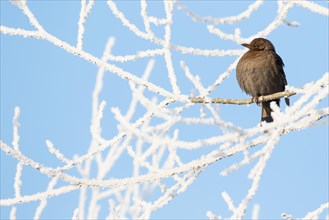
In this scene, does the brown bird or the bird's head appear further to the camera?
the bird's head

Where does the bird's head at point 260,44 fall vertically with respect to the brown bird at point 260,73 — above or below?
above

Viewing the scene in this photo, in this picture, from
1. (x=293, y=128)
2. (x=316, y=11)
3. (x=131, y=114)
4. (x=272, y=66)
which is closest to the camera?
(x=316, y=11)

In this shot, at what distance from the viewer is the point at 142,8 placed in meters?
4.37

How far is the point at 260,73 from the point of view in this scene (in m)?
9.41

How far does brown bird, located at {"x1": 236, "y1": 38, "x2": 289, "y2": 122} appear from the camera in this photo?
367 inches

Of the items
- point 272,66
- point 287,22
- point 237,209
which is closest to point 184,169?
point 237,209

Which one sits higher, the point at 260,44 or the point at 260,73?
the point at 260,44

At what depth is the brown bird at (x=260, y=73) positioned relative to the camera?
933 centimetres

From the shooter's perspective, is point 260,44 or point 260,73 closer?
point 260,73

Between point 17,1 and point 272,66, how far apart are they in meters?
5.97

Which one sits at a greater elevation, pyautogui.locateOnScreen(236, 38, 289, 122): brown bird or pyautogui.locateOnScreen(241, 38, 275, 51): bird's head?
pyautogui.locateOnScreen(241, 38, 275, 51): bird's head

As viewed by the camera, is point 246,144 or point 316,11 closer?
point 316,11

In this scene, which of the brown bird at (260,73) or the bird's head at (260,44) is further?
the bird's head at (260,44)

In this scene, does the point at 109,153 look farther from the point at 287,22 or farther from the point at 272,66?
the point at 272,66
